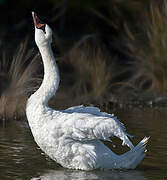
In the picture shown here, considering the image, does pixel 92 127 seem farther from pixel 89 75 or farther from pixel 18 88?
pixel 89 75

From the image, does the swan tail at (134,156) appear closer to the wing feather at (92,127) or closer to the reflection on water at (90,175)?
the reflection on water at (90,175)

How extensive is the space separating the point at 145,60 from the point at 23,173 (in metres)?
8.39

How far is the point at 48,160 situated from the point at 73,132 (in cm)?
117

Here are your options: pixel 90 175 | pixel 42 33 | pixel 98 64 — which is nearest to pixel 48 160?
pixel 90 175

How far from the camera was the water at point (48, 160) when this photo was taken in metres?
7.57

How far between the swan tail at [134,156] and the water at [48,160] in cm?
11

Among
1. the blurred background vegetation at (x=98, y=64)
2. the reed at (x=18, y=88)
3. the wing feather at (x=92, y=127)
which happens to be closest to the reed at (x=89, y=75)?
the blurred background vegetation at (x=98, y=64)

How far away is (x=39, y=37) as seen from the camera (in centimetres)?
802

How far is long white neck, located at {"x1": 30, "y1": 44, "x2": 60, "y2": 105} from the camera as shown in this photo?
7.82m

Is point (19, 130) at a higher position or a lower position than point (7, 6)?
lower

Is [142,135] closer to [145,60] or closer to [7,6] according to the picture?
[145,60]

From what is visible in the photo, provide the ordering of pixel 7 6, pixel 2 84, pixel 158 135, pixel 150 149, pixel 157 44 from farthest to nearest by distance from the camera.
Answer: pixel 7 6, pixel 157 44, pixel 2 84, pixel 158 135, pixel 150 149

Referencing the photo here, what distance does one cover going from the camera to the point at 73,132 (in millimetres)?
7582

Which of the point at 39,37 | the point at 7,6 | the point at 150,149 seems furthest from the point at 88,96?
the point at 7,6
